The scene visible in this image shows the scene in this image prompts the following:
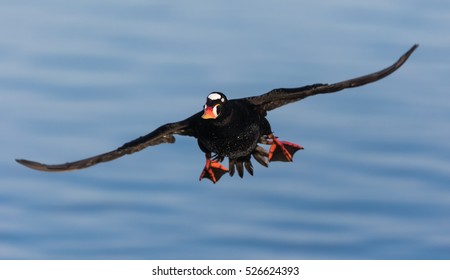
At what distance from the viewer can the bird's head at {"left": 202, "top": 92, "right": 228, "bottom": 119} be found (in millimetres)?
A: 17922

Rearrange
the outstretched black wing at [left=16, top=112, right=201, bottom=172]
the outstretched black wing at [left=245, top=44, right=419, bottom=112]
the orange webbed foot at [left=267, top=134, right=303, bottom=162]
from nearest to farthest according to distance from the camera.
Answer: the outstretched black wing at [left=245, top=44, right=419, bottom=112] → the outstretched black wing at [left=16, top=112, right=201, bottom=172] → the orange webbed foot at [left=267, top=134, right=303, bottom=162]

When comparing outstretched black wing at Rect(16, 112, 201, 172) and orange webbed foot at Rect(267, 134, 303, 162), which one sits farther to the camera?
orange webbed foot at Rect(267, 134, 303, 162)

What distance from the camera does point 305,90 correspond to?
59.8 feet

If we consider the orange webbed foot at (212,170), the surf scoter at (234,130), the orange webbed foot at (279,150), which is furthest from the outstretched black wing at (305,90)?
the orange webbed foot at (212,170)

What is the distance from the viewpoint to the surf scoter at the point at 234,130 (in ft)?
59.1

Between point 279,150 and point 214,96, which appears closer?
point 214,96

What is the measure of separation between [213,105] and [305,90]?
1.28 m

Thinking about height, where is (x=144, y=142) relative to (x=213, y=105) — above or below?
below

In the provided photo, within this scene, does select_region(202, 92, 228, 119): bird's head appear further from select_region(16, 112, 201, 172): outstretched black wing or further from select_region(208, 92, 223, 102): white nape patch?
select_region(16, 112, 201, 172): outstretched black wing

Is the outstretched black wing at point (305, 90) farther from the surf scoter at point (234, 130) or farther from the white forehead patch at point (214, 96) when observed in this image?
the white forehead patch at point (214, 96)

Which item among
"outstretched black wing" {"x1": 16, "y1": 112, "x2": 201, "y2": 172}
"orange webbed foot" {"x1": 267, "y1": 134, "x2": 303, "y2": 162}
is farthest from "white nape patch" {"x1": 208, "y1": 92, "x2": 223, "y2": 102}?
"orange webbed foot" {"x1": 267, "y1": 134, "x2": 303, "y2": 162}

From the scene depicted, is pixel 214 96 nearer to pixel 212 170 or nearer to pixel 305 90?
pixel 305 90

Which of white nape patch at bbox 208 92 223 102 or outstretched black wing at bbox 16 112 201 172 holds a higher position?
white nape patch at bbox 208 92 223 102

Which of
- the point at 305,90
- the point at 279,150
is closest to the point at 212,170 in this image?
the point at 279,150
